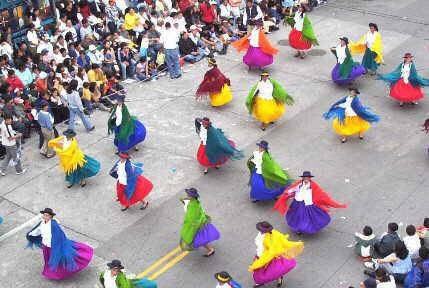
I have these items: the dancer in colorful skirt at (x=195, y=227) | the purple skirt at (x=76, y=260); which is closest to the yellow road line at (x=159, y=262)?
the dancer in colorful skirt at (x=195, y=227)

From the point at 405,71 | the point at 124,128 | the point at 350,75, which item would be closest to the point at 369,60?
the point at 350,75

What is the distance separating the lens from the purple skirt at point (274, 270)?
11.9m

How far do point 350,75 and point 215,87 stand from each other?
357cm

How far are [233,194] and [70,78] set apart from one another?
19.9ft

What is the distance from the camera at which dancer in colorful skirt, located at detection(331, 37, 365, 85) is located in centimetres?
1875

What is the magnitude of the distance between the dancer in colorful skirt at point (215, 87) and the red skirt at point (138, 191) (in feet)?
14.9

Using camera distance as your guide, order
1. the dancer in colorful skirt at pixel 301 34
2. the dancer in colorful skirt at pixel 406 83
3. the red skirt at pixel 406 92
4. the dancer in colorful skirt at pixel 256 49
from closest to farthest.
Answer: the dancer in colorful skirt at pixel 406 83 < the red skirt at pixel 406 92 < the dancer in colorful skirt at pixel 256 49 < the dancer in colorful skirt at pixel 301 34

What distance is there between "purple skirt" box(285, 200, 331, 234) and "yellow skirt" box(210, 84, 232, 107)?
19.2ft

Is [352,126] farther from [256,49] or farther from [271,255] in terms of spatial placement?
[271,255]

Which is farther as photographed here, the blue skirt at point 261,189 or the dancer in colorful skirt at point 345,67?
the dancer in colorful skirt at point 345,67

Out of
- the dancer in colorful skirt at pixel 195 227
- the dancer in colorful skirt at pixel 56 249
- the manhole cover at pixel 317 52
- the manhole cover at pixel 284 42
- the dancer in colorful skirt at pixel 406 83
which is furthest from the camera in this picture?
the manhole cover at pixel 284 42

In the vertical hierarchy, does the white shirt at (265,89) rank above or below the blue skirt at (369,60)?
above

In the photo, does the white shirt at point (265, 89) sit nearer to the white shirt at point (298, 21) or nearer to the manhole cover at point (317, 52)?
the white shirt at point (298, 21)

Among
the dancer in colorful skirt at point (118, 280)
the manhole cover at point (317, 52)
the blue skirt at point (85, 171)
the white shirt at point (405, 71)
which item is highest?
the white shirt at point (405, 71)
